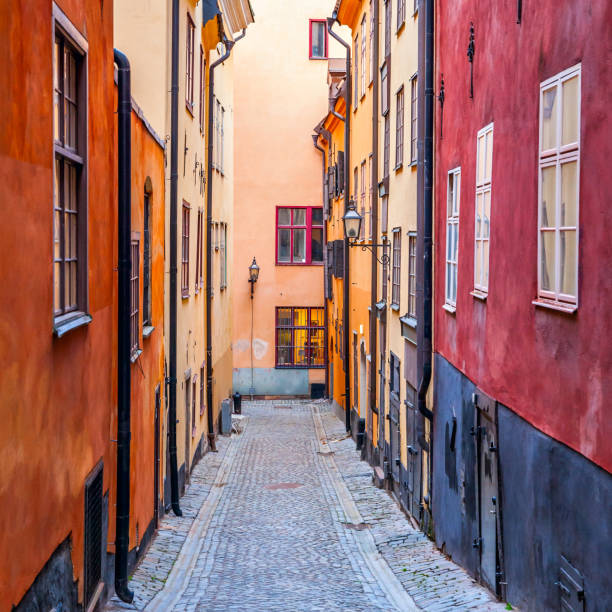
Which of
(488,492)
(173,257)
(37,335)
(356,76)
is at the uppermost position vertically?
(356,76)

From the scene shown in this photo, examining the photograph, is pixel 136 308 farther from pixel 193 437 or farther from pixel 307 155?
pixel 307 155

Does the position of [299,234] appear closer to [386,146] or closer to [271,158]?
[271,158]

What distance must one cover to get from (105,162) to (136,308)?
2857 millimetres

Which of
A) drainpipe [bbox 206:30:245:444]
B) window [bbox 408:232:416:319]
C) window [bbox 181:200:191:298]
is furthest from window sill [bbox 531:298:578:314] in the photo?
drainpipe [bbox 206:30:245:444]

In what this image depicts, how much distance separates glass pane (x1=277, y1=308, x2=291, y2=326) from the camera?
33031 millimetres

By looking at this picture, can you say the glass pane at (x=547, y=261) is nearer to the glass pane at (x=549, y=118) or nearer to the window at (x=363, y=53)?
the glass pane at (x=549, y=118)

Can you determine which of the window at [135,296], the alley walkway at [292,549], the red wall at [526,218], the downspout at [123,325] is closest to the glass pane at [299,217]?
the alley walkway at [292,549]

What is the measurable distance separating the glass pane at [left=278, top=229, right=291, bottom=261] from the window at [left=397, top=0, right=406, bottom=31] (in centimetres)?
1693

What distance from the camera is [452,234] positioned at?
12.0 meters

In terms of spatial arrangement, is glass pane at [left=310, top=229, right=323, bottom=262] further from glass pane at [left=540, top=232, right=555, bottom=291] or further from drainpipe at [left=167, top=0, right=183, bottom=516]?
glass pane at [left=540, top=232, right=555, bottom=291]

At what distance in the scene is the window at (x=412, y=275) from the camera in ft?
49.1

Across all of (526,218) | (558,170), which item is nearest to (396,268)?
(526,218)

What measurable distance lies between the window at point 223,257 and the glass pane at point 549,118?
698 inches

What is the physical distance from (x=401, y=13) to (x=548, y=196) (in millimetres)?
9746
